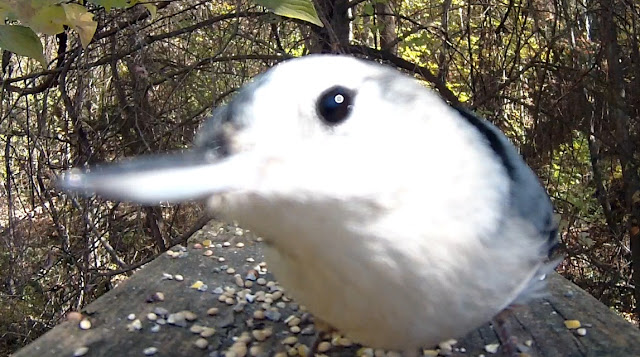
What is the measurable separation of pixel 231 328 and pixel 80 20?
0.55 meters

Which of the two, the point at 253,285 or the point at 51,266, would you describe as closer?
the point at 253,285

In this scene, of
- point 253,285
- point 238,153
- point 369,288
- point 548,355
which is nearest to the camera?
point 238,153

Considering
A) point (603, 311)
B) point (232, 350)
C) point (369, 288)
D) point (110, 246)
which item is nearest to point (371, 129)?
point (369, 288)

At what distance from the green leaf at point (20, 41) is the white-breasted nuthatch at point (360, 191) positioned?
→ 285 millimetres

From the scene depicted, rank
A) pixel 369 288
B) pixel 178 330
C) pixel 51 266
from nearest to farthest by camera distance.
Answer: pixel 369 288
pixel 178 330
pixel 51 266

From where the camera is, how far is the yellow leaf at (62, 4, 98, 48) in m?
0.91

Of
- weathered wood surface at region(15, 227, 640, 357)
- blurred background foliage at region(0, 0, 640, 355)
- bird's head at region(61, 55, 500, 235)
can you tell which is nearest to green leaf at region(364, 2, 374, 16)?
blurred background foliage at region(0, 0, 640, 355)

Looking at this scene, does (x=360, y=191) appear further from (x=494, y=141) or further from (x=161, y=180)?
(x=494, y=141)

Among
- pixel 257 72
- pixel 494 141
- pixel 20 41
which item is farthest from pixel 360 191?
pixel 257 72

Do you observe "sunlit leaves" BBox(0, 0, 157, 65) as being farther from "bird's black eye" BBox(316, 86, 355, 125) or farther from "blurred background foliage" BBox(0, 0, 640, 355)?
"blurred background foliage" BBox(0, 0, 640, 355)

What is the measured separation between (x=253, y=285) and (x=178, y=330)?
0.23 metres

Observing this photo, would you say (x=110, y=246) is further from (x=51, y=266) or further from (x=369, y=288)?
(x=369, y=288)

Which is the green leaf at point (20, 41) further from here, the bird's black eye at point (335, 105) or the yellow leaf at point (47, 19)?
the bird's black eye at point (335, 105)

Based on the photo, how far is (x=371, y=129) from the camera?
62 cm
